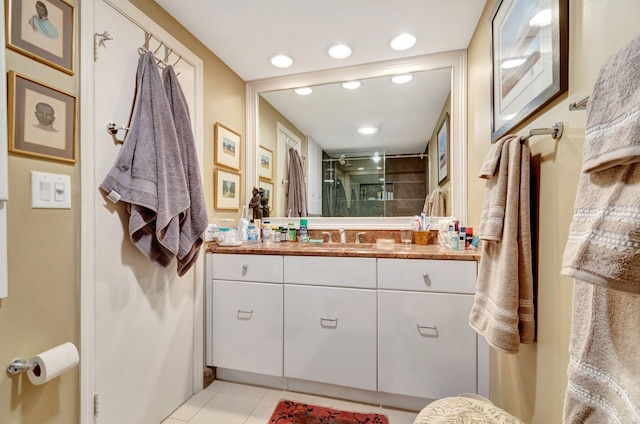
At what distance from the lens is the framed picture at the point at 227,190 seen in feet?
6.26

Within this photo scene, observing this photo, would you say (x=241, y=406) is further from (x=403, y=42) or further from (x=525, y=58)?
(x=403, y=42)

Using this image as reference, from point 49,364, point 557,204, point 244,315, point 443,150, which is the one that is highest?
point 443,150

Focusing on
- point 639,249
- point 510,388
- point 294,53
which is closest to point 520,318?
point 510,388

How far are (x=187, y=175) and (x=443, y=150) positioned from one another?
1.63m

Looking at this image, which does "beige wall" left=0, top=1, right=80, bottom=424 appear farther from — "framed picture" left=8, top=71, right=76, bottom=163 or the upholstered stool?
the upholstered stool

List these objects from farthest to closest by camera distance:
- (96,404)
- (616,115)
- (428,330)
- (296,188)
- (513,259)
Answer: (296,188) → (428,330) → (96,404) → (513,259) → (616,115)

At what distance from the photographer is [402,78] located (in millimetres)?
1992

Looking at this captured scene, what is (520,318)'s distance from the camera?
3.31ft

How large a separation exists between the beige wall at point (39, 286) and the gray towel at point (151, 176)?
17 centimetres

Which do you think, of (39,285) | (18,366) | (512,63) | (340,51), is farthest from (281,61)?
(18,366)

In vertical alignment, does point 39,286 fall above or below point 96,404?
above

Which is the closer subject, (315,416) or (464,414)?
(464,414)

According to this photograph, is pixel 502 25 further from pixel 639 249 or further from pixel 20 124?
pixel 20 124

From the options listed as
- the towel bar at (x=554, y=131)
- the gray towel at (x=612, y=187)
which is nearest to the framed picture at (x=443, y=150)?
the towel bar at (x=554, y=131)
